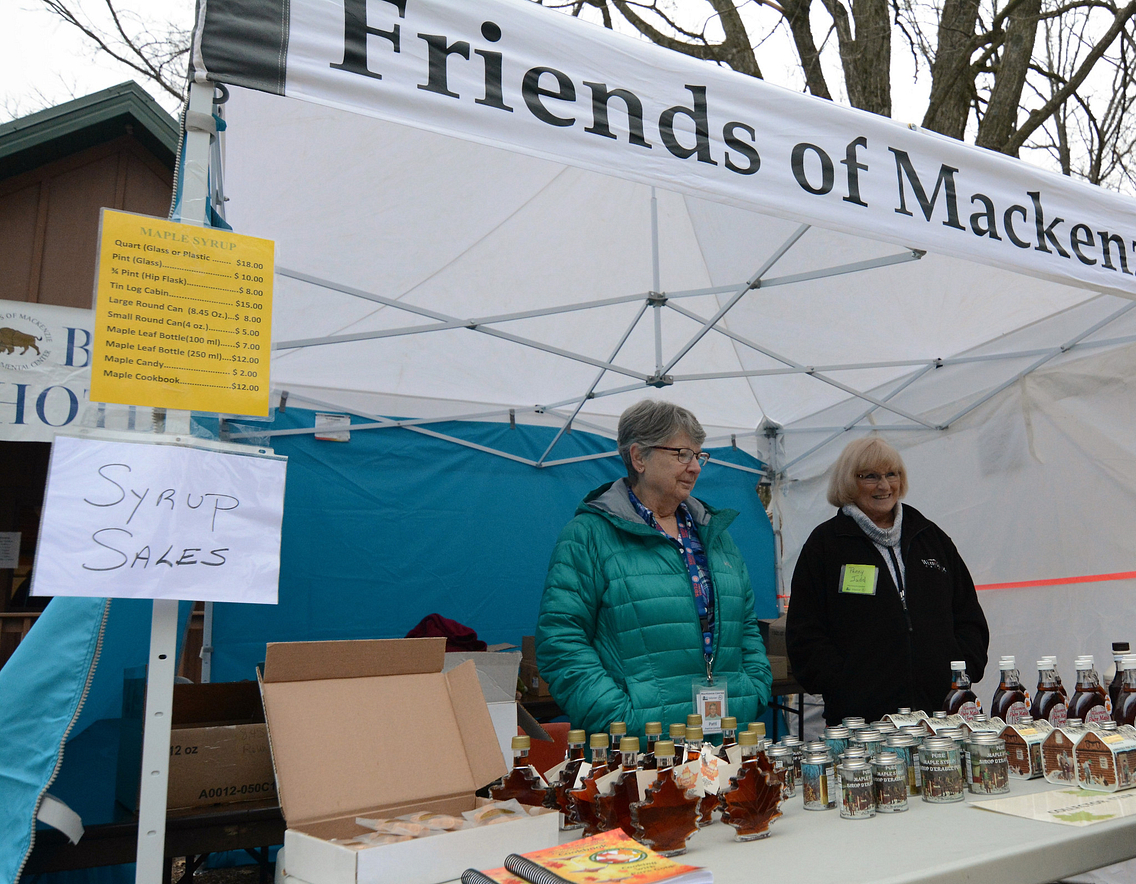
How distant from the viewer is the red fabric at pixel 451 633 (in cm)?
348

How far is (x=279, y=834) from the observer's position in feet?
5.77

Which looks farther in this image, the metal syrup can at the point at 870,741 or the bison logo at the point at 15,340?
the bison logo at the point at 15,340

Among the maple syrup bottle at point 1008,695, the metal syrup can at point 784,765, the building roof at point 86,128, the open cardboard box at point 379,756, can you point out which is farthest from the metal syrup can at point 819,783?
the building roof at point 86,128

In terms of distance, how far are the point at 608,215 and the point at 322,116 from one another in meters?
1.25

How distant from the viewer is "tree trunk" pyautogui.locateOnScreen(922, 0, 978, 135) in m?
6.31

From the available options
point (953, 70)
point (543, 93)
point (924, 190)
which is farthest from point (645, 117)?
point (953, 70)

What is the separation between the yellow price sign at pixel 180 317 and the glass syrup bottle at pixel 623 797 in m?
0.78

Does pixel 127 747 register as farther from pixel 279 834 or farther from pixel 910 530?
pixel 910 530

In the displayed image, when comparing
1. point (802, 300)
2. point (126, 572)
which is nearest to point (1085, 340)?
point (802, 300)

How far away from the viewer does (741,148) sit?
1.74m

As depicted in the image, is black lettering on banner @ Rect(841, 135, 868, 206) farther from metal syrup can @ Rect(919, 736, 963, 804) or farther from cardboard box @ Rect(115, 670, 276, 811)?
cardboard box @ Rect(115, 670, 276, 811)

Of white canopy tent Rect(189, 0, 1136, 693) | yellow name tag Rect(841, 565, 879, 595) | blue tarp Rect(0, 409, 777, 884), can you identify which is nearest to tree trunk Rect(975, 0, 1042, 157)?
white canopy tent Rect(189, 0, 1136, 693)

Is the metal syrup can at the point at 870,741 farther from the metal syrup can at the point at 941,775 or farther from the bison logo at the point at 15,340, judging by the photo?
the bison logo at the point at 15,340

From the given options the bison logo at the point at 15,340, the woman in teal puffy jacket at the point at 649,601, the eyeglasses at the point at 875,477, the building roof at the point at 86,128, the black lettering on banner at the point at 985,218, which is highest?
the building roof at the point at 86,128
